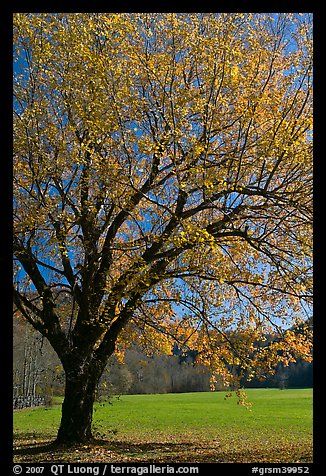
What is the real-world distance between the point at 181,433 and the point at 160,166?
35.7ft

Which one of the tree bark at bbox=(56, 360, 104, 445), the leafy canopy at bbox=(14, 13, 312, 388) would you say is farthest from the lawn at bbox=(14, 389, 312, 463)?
the leafy canopy at bbox=(14, 13, 312, 388)

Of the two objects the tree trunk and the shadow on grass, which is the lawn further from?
the tree trunk

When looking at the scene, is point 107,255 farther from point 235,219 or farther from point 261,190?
point 261,190

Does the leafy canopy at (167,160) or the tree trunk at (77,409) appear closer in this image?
the leafy canopy at (167,160)

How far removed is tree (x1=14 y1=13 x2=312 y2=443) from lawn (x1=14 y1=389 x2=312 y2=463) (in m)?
1.42

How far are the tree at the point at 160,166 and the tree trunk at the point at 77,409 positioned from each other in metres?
0.03

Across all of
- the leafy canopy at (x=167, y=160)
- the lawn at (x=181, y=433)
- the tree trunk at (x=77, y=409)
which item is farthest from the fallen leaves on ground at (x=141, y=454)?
the leafy canopy at (x=167, y=160)

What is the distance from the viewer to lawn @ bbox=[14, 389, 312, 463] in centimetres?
959

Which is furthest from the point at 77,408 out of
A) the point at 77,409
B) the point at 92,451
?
the point at 92,451

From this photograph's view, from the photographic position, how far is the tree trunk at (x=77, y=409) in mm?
10375

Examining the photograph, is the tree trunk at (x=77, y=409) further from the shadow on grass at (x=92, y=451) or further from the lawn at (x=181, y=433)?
the lawn at (x=181, y=433)
